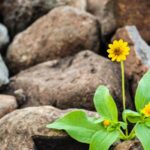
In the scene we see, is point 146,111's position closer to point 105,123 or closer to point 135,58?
point 105,123

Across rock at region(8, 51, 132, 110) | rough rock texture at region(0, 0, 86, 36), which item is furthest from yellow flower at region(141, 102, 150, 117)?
rough rock texture at region(0, 0, 86, 36)

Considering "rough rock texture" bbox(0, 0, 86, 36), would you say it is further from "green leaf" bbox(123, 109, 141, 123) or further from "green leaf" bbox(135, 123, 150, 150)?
"green leaf" bbox(135, 123, 150, 150)

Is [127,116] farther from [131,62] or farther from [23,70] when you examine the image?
[23,70]

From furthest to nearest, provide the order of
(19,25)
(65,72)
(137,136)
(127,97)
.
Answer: (19,25), (65,72), (127,97), (137,136)

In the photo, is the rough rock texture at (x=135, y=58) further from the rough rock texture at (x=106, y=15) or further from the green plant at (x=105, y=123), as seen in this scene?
the green plant at (x=105, y=123)

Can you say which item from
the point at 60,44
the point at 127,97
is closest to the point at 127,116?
the point at 127,97

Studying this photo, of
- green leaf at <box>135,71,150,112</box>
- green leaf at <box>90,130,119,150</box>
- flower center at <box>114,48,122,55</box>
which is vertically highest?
flower center at <box>114,48,122,55</box>

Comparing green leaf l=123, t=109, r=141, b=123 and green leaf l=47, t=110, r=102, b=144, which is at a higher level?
green leaf l=123, t=109, r=141, b=123
